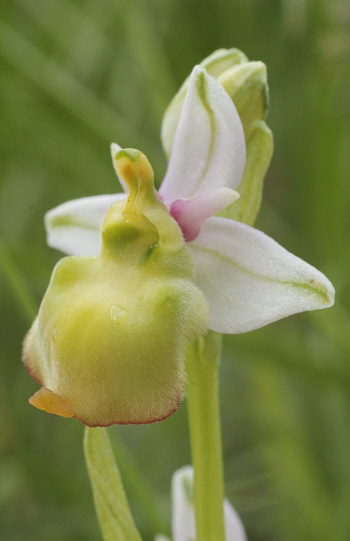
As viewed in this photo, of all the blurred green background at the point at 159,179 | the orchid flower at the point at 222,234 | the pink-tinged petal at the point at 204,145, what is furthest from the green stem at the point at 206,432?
the blurred green background at the point at 159,179

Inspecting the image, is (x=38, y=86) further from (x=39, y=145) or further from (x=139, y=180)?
(x=139, y=180)

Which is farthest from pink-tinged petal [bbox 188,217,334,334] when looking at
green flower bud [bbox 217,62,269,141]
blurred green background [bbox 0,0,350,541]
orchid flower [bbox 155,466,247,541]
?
blurred green background [bbox 0,0,350,541]

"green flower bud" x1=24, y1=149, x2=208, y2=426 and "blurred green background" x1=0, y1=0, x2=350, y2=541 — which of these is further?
"blurred green background" x1=0, y1=0, x2=350, y2=541

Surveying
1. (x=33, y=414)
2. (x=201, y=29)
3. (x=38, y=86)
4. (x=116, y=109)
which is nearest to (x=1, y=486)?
(x=33, y=414)

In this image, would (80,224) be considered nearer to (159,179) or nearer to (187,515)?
(187,515)

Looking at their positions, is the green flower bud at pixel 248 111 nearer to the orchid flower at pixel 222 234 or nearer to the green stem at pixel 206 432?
the orchid flower at pixel 222 234

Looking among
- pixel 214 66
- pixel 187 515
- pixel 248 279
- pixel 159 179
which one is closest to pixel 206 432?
pixel 248 279

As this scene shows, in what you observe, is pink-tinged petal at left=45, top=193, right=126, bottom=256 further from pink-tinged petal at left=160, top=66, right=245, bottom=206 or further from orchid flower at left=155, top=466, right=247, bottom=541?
orchid flower at left=155, top=466, right=247, bottom=541
